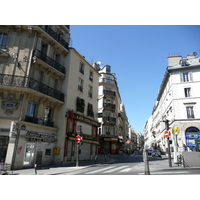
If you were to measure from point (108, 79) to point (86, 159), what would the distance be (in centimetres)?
2390

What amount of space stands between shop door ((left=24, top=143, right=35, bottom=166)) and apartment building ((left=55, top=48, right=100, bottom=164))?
2.81 metres

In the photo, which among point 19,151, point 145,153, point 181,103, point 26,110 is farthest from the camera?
point 181,103

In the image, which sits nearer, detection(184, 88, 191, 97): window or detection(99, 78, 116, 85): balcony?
detection(184, 88, 191, 97): window

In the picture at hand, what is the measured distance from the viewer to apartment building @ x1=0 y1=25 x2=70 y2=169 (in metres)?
13.1

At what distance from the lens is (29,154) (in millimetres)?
13883

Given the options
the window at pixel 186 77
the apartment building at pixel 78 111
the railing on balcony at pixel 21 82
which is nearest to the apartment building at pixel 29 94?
the railing on balcony at pixel 21 82

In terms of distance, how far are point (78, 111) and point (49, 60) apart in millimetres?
6898

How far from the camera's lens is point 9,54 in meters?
14.6

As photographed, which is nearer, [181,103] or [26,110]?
[26,110]

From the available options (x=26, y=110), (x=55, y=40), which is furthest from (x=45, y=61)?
(x=26, y=110)

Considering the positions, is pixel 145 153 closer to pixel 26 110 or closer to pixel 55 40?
pixel 26 110

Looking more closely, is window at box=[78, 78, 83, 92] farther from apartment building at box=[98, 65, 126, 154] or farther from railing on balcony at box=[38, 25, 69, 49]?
apartment building at box=[98, 65, 126, 154]

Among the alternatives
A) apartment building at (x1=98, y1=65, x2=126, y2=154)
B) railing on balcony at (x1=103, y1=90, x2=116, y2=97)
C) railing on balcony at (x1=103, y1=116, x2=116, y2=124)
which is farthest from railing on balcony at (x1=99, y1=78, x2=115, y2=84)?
railing on balcony at (x1=103, y1=116, x2=116, y2=124)

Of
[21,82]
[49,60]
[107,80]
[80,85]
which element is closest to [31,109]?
[21,82]
